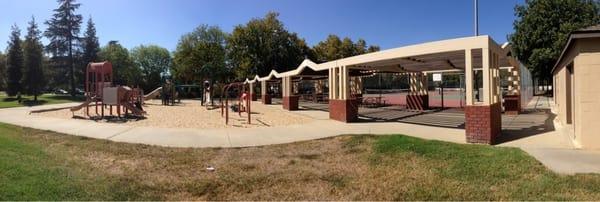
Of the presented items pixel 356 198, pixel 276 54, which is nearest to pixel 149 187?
pixel 356 198

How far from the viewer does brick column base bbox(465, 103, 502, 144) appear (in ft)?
33.4

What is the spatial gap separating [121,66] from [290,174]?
220ft

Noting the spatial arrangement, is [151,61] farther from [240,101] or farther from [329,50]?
[240,101]

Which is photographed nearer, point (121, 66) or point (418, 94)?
point (418, 94)

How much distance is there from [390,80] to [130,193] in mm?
61121

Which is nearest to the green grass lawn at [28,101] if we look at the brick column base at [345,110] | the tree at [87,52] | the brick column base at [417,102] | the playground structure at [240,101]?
the tree at [87,52]

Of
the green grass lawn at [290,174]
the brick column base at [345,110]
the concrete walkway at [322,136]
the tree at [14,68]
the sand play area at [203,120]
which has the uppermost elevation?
the tree at [14,68]

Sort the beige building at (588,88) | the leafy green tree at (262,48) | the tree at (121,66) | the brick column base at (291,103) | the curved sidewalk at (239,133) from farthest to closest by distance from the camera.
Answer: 1. the tree at (121,66)
2. the leafy green tree at (262,48)
3. the brick column base at (291,103)
4. the curved sidewalk at (239,133)
5. the beige building at (588,88)

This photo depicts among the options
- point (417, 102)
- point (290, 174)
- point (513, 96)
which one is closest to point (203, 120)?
point (290, 174)

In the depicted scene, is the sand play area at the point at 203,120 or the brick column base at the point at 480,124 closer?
the brick column base at the point at 480,124

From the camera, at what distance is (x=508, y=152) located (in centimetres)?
820

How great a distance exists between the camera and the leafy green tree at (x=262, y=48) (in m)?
49.0

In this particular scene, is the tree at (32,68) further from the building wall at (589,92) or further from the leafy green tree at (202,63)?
the building wall at (589,92)

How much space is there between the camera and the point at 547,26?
112ft
